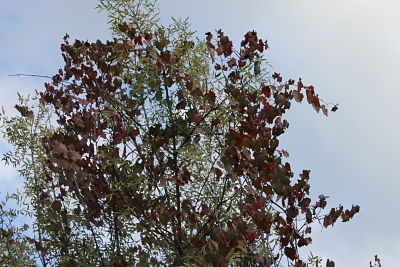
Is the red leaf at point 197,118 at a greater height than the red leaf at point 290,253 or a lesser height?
greater

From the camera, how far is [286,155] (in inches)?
185

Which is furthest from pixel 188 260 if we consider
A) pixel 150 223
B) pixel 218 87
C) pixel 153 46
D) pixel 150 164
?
pixel 153 46

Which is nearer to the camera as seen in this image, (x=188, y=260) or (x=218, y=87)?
(x=188, y=260)

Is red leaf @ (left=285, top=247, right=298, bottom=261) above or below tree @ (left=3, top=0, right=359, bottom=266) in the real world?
below

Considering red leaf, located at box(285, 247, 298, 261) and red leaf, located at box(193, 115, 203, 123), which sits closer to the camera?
red leaf, located at box(285, 247, 298, 261)

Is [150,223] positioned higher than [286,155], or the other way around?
[286,155]

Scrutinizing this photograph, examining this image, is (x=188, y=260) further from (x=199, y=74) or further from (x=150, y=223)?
(x=199, y=74)

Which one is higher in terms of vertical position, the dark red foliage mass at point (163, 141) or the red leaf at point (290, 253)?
the dark red foliage mass at point (163, 141)

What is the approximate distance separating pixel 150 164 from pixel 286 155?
47.6 inches

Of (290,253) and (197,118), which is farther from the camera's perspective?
(197,118)

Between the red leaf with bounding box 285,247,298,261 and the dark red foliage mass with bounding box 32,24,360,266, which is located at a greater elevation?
the dark red foliage mass with bounding box 32,24,360,266

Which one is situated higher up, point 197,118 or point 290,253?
point 197,118

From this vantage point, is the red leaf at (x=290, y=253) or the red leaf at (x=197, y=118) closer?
the red leaf at (x=290, y=253)

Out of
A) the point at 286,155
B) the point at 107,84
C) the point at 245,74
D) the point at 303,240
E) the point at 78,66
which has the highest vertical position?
the point at 78,66
